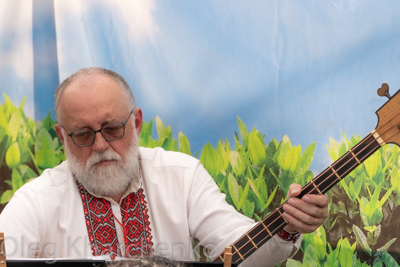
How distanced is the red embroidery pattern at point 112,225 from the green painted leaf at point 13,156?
71cm

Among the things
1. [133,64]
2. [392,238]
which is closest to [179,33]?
[133,64]

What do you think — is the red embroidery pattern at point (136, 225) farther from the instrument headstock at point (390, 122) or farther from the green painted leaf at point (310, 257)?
the instrument headstock at point (390, 122)

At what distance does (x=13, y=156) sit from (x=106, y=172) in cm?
89

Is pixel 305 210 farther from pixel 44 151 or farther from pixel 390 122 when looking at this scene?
pixel 44 151

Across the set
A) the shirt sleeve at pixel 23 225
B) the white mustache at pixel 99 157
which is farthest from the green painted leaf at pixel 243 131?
the shirt sleeve at pixel 23 225

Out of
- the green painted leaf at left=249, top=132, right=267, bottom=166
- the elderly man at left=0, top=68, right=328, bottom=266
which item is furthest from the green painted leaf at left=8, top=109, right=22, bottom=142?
the green painted leaf at left=249, top=132, right=267, bottom=166

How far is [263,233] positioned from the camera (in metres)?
1.91

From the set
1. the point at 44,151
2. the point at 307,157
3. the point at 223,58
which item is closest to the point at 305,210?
the point at 307,157

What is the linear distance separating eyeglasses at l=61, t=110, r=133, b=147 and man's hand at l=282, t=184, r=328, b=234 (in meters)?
0.68

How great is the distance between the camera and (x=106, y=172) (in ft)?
6.82

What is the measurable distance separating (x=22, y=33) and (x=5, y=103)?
354mm

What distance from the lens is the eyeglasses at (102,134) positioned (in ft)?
6.73

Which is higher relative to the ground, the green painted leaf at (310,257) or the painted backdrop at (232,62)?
the painted backdrop at (232,62)

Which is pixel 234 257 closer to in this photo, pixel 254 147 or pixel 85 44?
pixel 254 147
